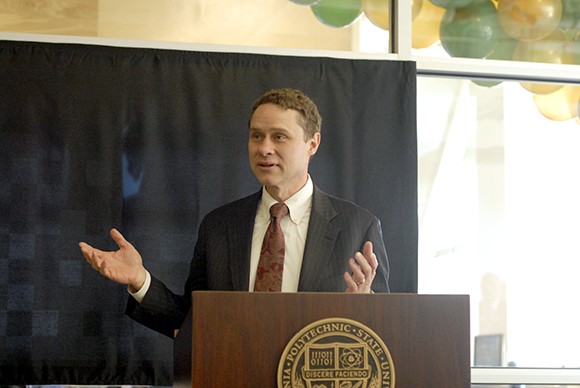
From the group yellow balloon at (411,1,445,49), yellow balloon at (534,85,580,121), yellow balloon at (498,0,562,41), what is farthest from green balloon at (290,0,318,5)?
yellow balloon at (534,85,580,121)

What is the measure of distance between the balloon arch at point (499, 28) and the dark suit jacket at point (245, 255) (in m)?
1.70

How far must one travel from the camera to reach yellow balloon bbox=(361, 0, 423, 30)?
14.2 feet

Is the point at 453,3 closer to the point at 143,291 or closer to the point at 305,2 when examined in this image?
the point at 305,2

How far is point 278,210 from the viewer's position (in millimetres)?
2785

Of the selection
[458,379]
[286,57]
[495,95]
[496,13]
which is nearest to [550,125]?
[495,95]

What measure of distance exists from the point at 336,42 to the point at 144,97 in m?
0.91

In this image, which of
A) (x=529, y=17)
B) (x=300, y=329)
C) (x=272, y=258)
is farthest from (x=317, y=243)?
(x=529, y=17)

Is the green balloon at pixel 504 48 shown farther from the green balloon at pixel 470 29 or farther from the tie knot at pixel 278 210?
the tie knot at pixel 278 210

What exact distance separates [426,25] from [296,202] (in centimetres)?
182

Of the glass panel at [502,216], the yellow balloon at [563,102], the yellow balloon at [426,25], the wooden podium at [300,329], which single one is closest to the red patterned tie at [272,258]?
the wooden podium at [300,329]

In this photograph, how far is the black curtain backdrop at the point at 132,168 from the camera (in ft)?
12.8

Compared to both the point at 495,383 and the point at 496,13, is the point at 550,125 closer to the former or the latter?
the point at 496,13

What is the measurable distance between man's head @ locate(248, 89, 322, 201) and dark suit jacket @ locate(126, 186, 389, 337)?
0.09 metres

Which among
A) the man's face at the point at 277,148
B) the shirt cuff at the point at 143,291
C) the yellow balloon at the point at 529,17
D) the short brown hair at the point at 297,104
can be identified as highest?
the yellow balloon at the point at 529,17
